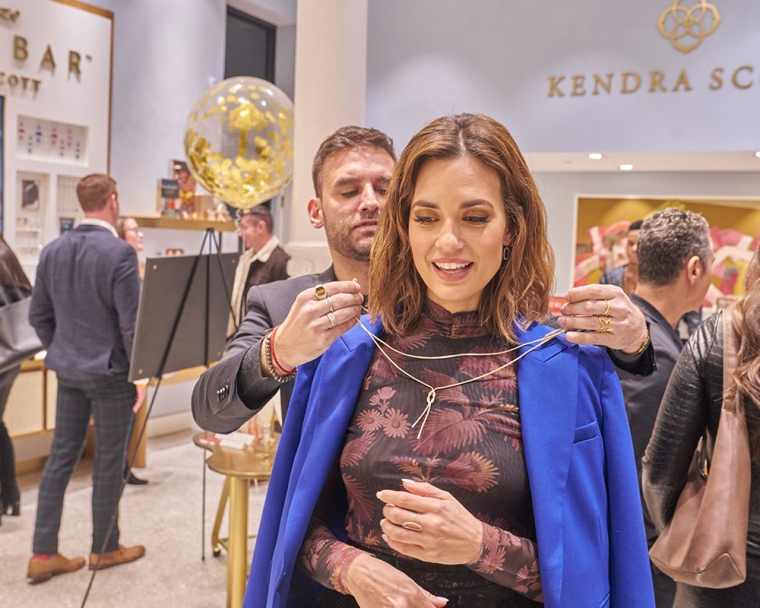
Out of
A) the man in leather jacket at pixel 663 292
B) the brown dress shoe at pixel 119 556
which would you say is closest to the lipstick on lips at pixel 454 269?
the man in leather jacket at pixel 663 292

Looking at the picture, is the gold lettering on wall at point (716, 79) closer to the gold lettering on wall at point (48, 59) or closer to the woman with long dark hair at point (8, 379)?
the gold lettering on wall at point (48, 59)


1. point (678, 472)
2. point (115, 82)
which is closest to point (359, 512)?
point (678, 472)

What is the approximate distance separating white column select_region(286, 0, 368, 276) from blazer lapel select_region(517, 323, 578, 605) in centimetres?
205

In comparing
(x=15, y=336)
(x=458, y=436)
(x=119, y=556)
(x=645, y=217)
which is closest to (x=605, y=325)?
(x=458, y=436)

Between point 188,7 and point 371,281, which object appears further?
point 188,7

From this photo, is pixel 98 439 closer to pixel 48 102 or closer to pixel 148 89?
pixel 48 102

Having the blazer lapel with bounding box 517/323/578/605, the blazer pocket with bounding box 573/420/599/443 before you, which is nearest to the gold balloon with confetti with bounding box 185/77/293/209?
the blazer lapel with bounding box 517/323/578/605

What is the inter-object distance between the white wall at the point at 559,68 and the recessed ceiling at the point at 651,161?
0.12 meters

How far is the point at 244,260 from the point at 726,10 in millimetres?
4459

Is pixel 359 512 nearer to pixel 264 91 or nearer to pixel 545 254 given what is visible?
pixel 545 254

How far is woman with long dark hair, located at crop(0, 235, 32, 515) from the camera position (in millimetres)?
4262

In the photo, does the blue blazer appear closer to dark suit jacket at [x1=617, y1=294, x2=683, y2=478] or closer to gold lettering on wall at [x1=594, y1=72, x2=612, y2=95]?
dark suit jacket at [x1=617, y1=294, x2=683, y2=478]

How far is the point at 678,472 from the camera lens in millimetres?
1814

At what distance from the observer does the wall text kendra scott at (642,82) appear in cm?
620
